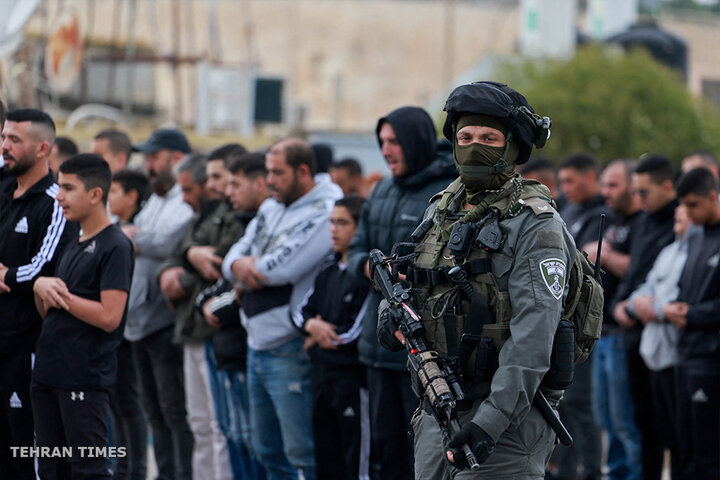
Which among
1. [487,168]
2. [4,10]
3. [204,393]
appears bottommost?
[204,393]

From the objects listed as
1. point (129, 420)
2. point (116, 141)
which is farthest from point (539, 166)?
point (129, 420)

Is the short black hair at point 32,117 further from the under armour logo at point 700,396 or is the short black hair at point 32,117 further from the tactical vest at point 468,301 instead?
the under armour logo at point 700,396

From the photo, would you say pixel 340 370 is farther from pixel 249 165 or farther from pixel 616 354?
pixel 616 354

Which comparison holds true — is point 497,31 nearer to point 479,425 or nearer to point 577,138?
point 577,138

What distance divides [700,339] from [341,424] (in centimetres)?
233

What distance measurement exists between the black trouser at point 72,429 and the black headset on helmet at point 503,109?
2648 mm

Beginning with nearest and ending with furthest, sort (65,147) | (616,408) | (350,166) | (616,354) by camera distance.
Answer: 1. (616,408)
2. (616,354)
3. (65,147)
4. (350,166)

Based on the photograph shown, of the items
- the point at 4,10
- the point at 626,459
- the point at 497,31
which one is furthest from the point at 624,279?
the point at 497,31

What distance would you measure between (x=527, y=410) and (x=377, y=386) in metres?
2.10

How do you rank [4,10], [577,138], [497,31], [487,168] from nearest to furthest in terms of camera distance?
[487,168]
[4,10]
[577,138]
[497,31]

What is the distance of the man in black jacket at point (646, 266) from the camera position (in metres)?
7.73

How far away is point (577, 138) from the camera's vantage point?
25656 millimetres

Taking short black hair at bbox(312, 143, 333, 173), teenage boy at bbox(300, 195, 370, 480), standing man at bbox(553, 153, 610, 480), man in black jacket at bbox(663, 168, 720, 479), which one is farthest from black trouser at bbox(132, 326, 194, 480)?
man in black jacket at bbox(663, 168, 720, 479)

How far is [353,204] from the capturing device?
21.7ft
